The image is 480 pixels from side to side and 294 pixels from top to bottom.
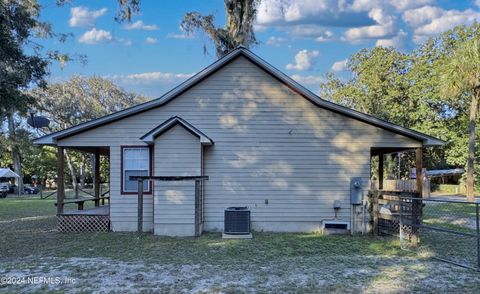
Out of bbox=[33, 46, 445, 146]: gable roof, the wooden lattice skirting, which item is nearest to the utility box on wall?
bbox=[33, 46, 445, 146]: gable roof

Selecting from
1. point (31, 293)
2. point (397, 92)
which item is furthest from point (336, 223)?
point (397, 92)

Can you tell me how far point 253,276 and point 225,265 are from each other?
3.13 feet

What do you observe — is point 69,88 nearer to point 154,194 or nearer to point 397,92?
point 397,92

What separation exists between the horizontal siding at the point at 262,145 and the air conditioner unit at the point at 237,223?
100cm

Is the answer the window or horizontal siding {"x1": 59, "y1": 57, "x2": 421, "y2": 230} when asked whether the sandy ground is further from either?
the window

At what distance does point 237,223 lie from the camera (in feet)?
35.5

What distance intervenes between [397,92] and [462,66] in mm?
13216

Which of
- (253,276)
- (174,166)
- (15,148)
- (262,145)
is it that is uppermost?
(15,148)

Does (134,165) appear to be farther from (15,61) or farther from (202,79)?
(15,61)

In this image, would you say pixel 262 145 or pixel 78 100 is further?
pixel 78 100

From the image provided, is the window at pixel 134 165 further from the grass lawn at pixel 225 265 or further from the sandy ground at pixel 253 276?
the sandy ground at pixel 253 276

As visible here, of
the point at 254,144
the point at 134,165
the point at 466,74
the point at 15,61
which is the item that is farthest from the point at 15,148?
the point at 466,74

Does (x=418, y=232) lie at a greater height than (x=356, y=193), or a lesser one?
lesser

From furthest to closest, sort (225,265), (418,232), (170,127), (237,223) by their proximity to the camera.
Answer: (170,127)
(237,223)
(418,232)
(225,265)
